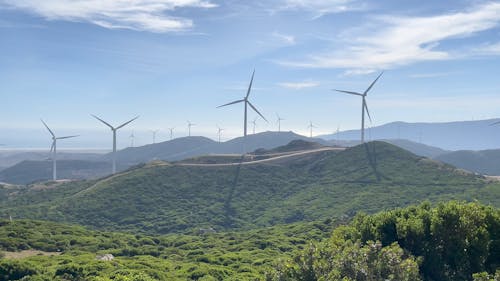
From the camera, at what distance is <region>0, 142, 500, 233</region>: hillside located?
476 ft

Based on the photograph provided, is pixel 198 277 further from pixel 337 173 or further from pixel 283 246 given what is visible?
pixel 337 173

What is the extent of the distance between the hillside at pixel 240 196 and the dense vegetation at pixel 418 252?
302ft

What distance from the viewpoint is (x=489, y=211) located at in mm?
33062

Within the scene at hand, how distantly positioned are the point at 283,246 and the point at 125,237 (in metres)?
29.3

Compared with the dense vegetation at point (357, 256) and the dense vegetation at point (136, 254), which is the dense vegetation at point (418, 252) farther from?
the dense vegetation at point (136, 254)

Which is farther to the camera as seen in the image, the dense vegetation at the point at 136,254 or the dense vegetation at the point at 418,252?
the dense vegetation at the point at 136,254

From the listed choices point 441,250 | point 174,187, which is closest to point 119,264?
point 441,250

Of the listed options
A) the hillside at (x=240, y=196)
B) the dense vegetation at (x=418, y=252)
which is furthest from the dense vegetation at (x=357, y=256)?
the hillside at (x=240, y=196)

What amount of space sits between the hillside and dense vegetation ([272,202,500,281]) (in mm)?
92191

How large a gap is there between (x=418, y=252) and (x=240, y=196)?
143 meters

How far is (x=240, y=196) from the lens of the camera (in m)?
176

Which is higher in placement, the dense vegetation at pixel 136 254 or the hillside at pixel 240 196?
the dense vegetation at pixel 136 254

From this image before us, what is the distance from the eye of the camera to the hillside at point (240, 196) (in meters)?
145

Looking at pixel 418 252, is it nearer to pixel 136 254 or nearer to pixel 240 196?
pixel 136 254
